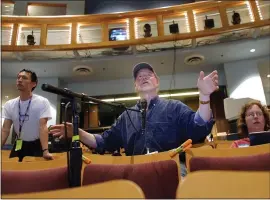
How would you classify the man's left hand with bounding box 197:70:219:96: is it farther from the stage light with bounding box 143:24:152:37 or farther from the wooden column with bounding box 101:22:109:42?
the wooden column with bounding box 101:22:109:42

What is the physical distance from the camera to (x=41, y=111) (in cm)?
214

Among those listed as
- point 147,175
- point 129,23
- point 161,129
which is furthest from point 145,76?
point 129,23

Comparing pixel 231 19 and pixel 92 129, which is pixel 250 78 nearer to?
pixel 231 19

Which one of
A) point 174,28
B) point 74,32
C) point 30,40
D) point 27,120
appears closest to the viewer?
point 27,120

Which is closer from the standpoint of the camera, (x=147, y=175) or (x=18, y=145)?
(x=147, y=175)

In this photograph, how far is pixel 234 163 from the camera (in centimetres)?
113

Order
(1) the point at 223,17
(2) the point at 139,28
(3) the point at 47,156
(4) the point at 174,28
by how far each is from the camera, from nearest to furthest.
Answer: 1. (3) the point at 47,156
2. (1) the point at 223,17
3. (4) the point at 174,28
4. (2) the point at 139,28

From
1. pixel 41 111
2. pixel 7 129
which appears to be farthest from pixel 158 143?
pixel 7 129

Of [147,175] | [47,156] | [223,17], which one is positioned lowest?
[147,175]

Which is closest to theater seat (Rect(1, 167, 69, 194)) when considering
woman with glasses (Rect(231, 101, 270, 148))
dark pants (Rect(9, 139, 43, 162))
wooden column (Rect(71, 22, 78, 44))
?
dark pants (Rect(9, 139, 43, 162))

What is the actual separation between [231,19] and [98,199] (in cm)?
585

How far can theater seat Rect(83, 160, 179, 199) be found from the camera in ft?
3.64

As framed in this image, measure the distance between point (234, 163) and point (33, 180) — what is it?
92 cm

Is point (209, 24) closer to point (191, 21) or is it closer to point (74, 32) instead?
point (191, 21)
